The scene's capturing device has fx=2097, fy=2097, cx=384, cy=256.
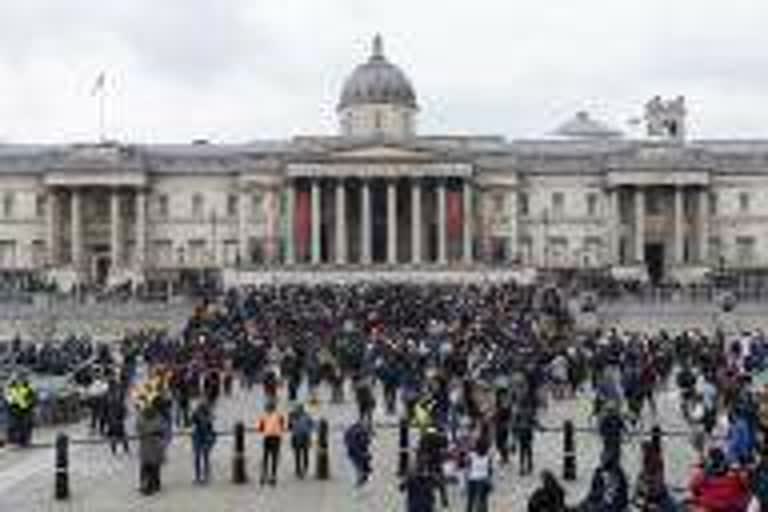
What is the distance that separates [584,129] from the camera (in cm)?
16100

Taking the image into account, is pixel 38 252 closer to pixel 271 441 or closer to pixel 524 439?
pixel 524 439

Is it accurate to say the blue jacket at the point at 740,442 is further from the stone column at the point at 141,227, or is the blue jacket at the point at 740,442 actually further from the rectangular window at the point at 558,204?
the stone column at the point at 141,227

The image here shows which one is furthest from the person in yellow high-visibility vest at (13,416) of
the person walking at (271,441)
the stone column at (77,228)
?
the stone column at (77,228)

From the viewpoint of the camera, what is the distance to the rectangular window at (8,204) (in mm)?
129250

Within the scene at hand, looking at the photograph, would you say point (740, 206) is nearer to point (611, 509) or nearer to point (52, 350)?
point (52, 350)

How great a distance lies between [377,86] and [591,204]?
15.9m

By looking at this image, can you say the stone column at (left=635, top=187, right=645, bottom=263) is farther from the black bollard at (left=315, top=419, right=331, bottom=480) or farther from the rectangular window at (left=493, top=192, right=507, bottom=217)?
the black bollard at (left=315, top=419, right=331, bottom=480)

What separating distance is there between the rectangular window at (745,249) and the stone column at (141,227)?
36.3 meters

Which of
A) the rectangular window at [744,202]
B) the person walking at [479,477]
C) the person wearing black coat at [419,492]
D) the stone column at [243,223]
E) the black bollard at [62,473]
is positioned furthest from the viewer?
the stone column at [243,223]

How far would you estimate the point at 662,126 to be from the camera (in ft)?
447

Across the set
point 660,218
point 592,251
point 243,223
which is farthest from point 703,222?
point 243,223

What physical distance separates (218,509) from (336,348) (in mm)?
21725

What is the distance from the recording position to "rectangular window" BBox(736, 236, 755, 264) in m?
129

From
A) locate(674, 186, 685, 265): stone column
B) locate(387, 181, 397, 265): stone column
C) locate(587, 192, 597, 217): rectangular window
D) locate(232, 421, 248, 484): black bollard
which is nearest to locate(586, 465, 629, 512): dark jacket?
locate(232, 421, 248, 484): black bollard
